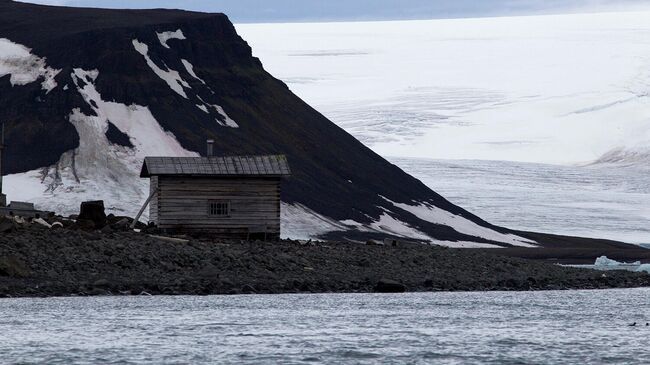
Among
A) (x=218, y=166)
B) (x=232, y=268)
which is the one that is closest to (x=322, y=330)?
(x=232, y=268)

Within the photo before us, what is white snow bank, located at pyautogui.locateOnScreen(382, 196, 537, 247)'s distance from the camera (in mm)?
90250

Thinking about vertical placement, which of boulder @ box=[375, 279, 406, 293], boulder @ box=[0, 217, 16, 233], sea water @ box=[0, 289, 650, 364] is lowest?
sea water @ box=[0, 289, 650, 364]

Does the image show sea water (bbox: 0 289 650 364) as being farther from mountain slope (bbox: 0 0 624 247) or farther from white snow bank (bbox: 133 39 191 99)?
white snow bank (bbox: 133 39 191 99)

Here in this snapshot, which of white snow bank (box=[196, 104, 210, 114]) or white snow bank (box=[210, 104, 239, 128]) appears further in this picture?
white snow bank (box=[210, 104, 239, 128])

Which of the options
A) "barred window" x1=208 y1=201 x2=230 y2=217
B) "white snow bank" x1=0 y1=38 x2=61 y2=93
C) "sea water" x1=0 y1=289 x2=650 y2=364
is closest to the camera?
"sea water" x1=0 y1=289 x2=650 y2=364

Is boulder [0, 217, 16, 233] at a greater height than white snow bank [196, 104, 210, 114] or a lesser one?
lesser

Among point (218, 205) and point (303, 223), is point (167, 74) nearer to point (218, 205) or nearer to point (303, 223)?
point (303, 223)

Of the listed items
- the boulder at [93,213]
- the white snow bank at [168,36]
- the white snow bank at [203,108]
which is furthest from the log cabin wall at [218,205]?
the white snow bank at [168,36]

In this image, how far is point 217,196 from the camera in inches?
2293

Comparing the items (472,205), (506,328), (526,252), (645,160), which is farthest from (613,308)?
(645,160)

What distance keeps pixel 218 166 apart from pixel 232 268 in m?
9.17

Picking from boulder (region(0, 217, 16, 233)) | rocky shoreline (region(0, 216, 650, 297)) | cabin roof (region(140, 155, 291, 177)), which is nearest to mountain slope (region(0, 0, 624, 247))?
cabin roof (region(140, 155, 291, 177))

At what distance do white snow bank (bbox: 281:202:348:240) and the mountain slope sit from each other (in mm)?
107

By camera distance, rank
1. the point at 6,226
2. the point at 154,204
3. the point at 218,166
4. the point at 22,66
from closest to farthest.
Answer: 1. the point at 6,226
2. the point at 218,166
3. the point at 154,204
4. the point at 22,66
